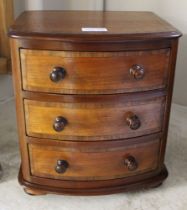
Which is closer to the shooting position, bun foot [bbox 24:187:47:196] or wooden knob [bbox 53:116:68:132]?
wooden knob [bbox 53:116:68:132]

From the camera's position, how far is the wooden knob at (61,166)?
113cm

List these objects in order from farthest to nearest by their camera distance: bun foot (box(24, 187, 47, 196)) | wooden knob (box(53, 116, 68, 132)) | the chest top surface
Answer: bun foot (box(24, 187, 47, 196))
wooden knob (box(53, 116, 68, 132))
the chest top surface

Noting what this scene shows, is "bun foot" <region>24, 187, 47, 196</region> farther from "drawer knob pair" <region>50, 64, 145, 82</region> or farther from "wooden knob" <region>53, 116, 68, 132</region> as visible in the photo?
"drawer knob pair" <region>50, 64, 145, 82</region>

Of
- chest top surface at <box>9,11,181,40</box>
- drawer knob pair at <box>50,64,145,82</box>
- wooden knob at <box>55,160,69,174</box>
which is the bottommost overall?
wooden knob at <box>55,160,69,174</box>

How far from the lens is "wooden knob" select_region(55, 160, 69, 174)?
44.4 inches

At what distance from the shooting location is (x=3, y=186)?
1.27m

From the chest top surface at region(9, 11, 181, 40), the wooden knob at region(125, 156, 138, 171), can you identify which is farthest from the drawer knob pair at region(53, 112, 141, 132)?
the chest top surface at region(9, 11, 181, 40)

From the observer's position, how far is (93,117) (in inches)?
41.8

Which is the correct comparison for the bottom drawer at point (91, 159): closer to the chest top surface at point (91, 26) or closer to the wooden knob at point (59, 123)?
the wooden knob at point (59, 123)

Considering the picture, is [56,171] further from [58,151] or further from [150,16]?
[150,16]

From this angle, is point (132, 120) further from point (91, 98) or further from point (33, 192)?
point (33, 192)

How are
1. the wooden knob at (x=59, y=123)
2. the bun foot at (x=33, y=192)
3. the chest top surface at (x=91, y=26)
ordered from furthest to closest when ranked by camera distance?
the bun foot at (x=33, y=192) < the wooden knob at (x=59, y=123) < the chest top surface at (x=91, y=26)

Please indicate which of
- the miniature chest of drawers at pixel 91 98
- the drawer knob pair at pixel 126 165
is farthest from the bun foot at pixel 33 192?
the drawer knob pair at pixel 126 165

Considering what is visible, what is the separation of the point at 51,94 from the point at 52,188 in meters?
0.37
